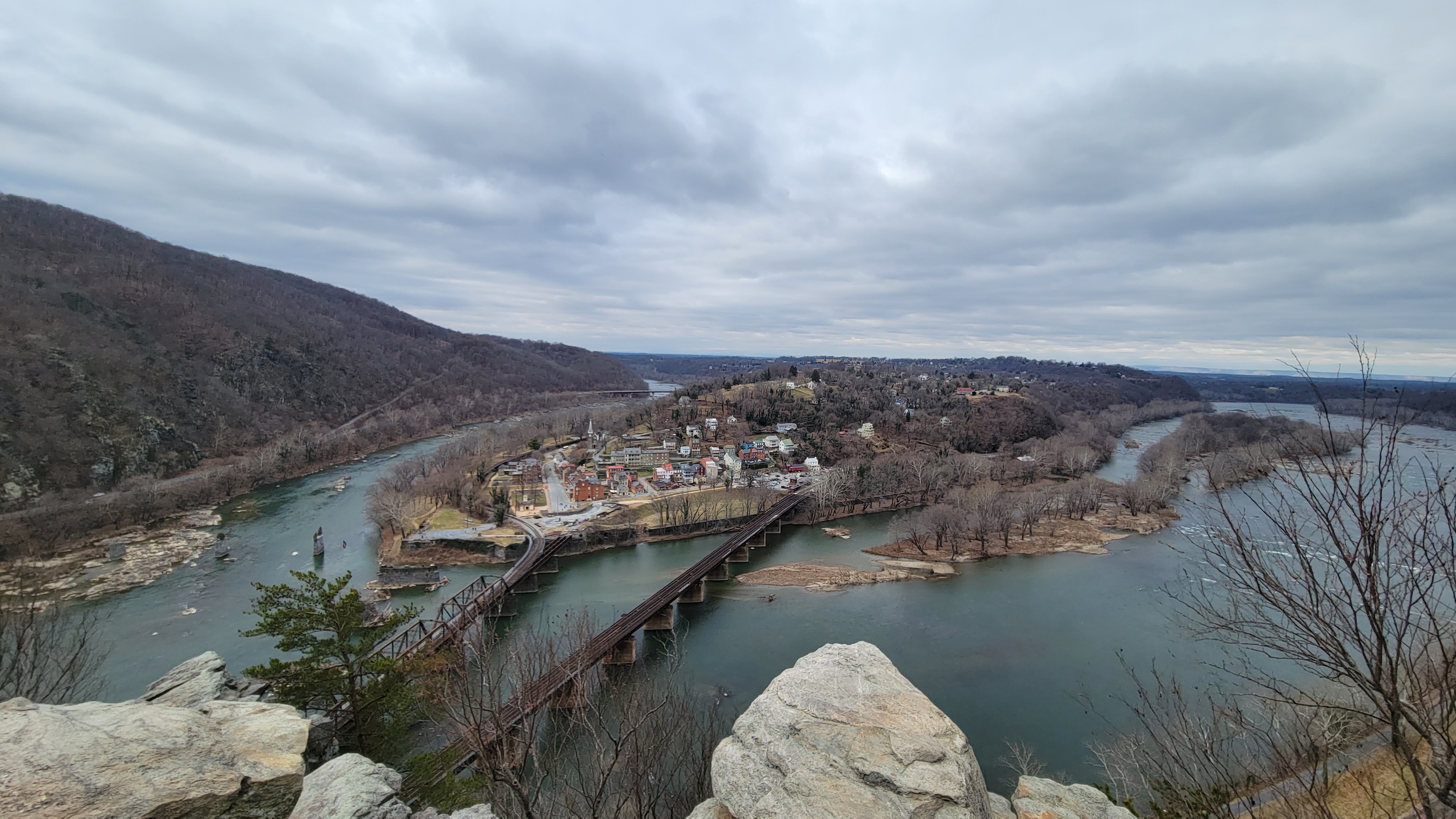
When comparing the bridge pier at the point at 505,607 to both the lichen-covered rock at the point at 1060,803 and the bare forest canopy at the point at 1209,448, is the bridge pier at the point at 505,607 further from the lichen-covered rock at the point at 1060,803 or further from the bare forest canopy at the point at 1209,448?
the bare forest canopy at the point at 1209,448

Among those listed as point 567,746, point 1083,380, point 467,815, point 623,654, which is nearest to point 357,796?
point 467,815

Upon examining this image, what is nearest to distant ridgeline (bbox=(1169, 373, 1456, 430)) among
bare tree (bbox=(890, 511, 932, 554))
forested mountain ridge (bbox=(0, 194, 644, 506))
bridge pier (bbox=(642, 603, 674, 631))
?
bare tree (bbox=(890, 511, 932, 554))

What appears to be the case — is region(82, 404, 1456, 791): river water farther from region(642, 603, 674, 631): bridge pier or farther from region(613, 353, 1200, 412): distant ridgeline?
region(613, 353, 1200, 412): distant ridgeline

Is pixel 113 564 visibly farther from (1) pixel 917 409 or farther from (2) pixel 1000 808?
(1) pixel 917 409

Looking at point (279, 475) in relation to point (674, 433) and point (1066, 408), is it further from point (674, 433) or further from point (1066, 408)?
point (1066, 408)

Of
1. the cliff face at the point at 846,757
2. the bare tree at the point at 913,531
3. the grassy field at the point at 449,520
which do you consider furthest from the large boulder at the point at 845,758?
the grassy field at the point at 449,520
